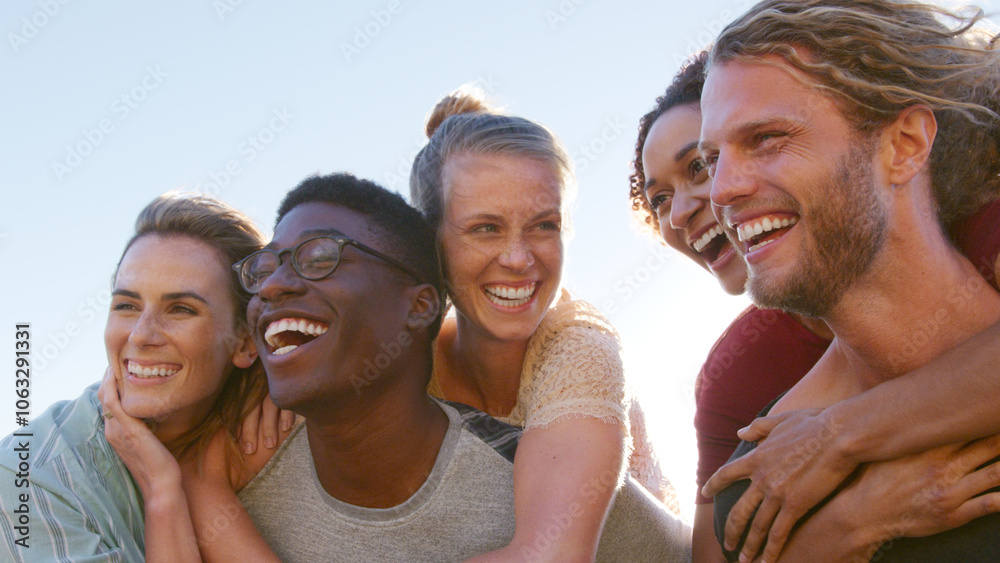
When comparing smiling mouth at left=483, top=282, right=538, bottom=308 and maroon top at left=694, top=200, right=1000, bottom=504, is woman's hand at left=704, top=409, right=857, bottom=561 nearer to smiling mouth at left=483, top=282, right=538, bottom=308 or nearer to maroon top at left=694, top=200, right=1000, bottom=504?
maroon top at left=694, top=200, right=1000, bottom=504

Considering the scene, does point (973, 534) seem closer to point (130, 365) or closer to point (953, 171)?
point (953, 171)

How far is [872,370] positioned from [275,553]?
2.73m

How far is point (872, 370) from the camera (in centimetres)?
288

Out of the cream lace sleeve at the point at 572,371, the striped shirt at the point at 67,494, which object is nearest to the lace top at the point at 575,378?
the cream lace sleeve at the point at 572,371

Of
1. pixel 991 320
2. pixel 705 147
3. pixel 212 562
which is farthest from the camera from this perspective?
pixel 212 562

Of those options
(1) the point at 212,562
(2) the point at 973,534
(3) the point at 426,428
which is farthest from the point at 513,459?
(2) the point at 973,534

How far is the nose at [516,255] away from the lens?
12.6 feet

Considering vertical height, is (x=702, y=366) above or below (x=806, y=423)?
above

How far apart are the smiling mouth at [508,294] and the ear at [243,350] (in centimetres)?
128

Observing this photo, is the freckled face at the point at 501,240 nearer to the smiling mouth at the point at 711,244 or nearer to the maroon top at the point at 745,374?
the smiling mouth at the point at 711,244

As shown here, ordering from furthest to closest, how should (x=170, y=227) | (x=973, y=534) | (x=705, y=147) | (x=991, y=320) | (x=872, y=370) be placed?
(x=170, y=227) → (x=705, y=147) → (x=872, y=370) → (x=991, y=320) → (x=973, y=534)

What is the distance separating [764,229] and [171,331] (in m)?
2.80

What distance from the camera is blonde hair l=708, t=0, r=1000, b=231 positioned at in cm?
284

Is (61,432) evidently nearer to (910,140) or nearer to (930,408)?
(930,408)
